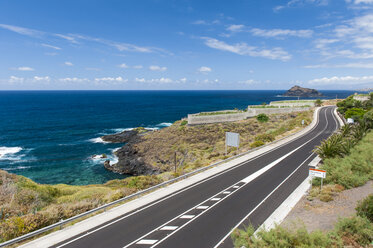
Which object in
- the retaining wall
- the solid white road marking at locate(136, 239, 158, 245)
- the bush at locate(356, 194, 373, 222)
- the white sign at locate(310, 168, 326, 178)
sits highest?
the retaining wall

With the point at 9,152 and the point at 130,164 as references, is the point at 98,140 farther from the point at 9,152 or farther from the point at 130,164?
the point at 130,164

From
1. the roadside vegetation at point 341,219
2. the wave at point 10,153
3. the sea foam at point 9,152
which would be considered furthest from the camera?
the sea foam at point 9,152

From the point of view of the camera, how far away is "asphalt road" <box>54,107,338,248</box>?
34.3 feet

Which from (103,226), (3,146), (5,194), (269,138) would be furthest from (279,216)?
(3,146)

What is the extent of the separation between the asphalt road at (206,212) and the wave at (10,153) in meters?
43.8

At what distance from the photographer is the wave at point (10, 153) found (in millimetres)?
43938

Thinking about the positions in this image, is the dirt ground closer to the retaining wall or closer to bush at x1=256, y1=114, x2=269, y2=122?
bush at x1=256, y1=114, x2=269, y2=122

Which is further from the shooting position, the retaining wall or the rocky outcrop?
the retaining wall

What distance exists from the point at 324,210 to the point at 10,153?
187 ft

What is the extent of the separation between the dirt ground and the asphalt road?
135 centimetres

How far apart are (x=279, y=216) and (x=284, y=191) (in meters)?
4.14

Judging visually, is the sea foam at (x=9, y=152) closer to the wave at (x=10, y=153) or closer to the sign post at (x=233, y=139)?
the wave at (x=10, y=153)

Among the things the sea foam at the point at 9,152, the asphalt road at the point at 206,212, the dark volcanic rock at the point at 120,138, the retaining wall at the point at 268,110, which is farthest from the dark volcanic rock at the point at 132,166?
the retaining wall at the point at 268,110

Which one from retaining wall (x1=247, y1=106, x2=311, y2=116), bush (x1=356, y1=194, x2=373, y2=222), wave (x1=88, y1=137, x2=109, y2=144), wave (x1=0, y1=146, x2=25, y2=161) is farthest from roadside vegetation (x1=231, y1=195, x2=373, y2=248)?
retaining wall (x1=247, y1=106, x2=311, y2=116)
